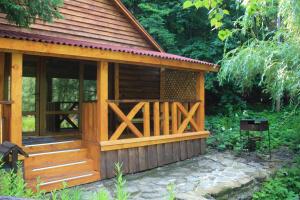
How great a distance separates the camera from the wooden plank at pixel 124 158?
672cm

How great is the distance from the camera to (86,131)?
6863 mm

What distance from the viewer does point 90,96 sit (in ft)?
29.6

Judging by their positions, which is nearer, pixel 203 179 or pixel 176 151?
pixel 203 179

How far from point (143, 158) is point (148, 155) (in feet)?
0.57

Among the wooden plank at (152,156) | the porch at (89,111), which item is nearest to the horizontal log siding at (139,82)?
the porch at (89,111)

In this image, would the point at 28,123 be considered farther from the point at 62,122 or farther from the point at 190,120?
the point at 190,120

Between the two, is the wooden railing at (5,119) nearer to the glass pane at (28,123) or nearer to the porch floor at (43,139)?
the porch floor at (43,139)

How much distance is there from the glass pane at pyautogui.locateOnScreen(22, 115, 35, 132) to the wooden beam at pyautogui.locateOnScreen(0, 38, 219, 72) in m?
2.47

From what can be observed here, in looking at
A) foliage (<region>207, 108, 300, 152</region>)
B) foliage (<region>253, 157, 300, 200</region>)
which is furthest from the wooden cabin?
foliage (<region>253, 157, 300, 200</region>)

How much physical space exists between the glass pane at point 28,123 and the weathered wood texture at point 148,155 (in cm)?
226

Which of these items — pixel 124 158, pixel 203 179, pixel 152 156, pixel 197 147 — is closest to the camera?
pixel 203 179

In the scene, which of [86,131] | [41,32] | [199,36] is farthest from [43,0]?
[199,36]

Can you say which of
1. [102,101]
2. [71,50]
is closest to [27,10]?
[71,50]

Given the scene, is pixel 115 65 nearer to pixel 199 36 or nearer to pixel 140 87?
pixel 140 87
